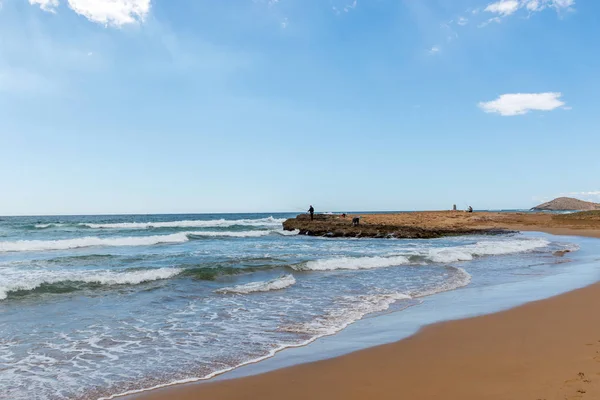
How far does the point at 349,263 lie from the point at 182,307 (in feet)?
26.0

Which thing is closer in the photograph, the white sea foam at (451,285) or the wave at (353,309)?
the wave at (353,309)

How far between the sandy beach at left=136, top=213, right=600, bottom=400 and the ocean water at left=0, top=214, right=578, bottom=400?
0.92 m

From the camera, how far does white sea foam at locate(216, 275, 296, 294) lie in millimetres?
11141

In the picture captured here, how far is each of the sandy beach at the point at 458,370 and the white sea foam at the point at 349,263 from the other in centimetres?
827

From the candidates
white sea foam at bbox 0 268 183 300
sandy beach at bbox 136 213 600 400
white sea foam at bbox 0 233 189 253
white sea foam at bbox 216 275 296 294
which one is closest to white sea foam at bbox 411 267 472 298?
sandy beach at bbox 136 213 600 400

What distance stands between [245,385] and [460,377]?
2307 mm

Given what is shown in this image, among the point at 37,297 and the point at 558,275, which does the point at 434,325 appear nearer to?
the point at 558,275

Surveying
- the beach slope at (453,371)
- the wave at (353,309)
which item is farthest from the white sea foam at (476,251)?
the beach slope at (453,371)

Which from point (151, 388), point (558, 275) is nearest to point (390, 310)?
point (151, 388)

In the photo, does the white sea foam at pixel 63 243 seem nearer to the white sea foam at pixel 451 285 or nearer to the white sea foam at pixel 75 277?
the white sea foam at pixel 75 277

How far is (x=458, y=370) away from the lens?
16.4ft

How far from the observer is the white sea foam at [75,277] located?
1134cm

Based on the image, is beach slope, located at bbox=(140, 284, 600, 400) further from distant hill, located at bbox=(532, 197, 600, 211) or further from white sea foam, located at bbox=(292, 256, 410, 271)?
distant hill, located at bbox=(532, 197, 600, 211)

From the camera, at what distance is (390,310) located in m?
8.66
